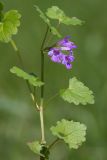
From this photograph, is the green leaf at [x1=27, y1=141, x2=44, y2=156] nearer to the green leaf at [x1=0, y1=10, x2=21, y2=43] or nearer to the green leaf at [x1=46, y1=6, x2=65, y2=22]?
the green leaf at [x1=0, y1=10, x2=21, y2=43]

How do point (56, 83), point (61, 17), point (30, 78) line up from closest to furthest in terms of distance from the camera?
1. point (30, 78)
2. point (61, 17)
3. point (56, 83)

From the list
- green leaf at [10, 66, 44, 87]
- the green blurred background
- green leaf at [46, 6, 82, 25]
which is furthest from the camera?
the green blurred background

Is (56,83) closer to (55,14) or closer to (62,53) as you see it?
(55,14)

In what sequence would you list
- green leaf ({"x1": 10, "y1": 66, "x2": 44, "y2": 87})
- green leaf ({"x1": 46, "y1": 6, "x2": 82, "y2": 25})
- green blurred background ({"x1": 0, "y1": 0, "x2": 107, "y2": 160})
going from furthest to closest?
green blurred background ({"x1": 0, "y1": 0, "x2": 107, "y2": 160}), green leaf ({"x1": 46, "y1": 6, "x2": 82, "y2": 25}), green leaf ({"x1": 10, "y1": 66, "x2": 44, "y2": 87})

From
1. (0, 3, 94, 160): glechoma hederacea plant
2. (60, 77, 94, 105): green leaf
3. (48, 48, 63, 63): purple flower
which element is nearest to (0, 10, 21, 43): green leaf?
(0, 3, 94, 160): glechoma hederacea plant

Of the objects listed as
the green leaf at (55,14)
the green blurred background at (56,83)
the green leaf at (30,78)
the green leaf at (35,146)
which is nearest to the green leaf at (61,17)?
the green leaf at (55,14)

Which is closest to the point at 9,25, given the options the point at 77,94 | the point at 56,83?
the point at 77,94

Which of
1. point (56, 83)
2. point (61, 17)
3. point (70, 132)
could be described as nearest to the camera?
point (70, 132)
